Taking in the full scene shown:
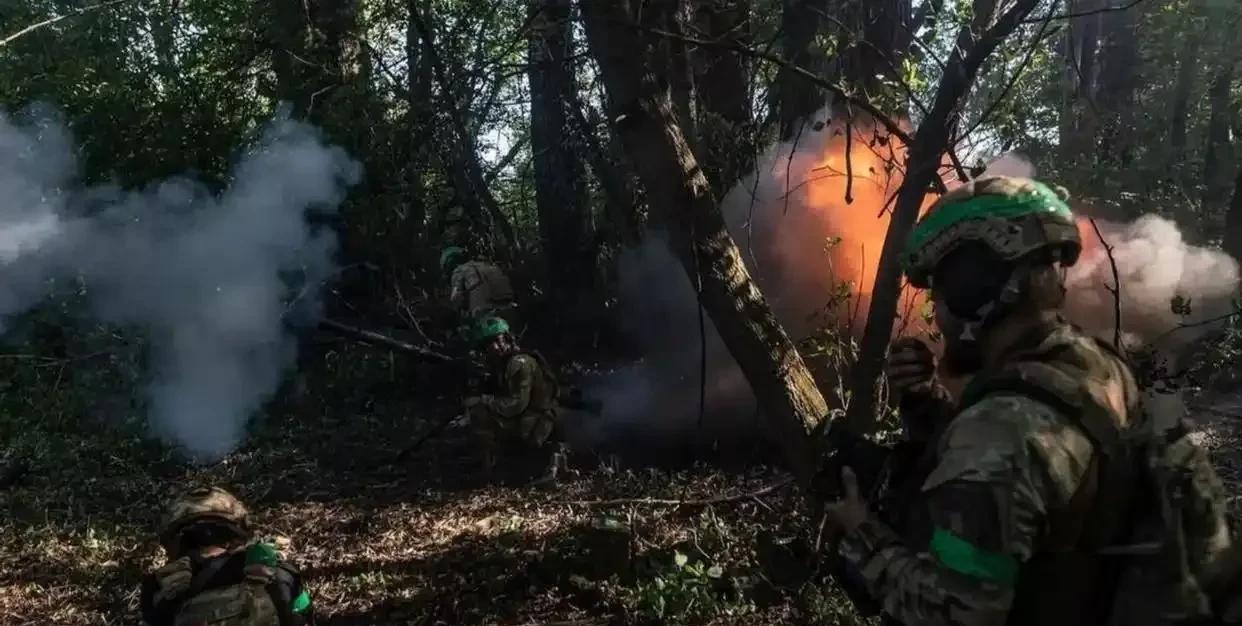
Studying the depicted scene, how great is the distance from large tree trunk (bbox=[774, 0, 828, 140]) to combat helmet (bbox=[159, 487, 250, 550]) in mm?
3966

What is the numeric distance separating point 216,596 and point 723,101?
6.81 m

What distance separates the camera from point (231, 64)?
11977 millimetres

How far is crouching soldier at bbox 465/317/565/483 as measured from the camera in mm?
8359

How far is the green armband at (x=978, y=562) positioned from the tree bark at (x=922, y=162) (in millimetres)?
1973

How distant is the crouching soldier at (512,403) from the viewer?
836 centimetres

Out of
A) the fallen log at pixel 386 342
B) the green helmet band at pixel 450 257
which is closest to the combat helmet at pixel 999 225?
the fallen log at pixel 386 342

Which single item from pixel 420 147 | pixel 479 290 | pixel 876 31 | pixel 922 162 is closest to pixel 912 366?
pixel 922 162

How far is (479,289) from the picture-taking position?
31.4 ft

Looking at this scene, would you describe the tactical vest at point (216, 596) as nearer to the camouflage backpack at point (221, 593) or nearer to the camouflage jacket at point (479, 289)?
the camouflage backpack at point (221, 593)

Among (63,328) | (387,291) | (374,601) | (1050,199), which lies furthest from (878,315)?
(63,328)

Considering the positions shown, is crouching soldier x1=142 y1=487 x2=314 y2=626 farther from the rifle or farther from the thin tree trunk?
the rifle

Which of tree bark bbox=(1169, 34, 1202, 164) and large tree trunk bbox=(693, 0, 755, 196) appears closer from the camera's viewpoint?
large tree trunk bbox=(693, 0, 755, 196)

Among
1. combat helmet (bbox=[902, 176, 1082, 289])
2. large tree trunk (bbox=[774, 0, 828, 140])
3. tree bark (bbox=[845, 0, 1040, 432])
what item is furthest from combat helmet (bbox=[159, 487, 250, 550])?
large tree trunk (bbox=[774, 0, 828, 140])

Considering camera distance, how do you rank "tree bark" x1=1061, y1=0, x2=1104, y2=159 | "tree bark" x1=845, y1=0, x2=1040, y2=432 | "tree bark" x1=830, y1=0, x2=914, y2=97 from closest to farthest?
"tree bark" x1=845, y1=0, x2=1040, y2=432
"tree bark" x1=830, y1=0, x2=914, y2=97
"tree bark" x1=1061, y1=0, x2=1104, y2=159
